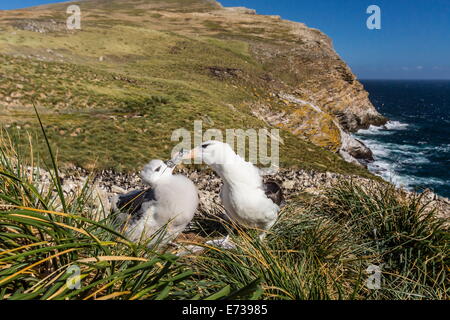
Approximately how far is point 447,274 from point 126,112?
18.5 m

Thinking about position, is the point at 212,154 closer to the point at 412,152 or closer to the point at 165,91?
the point at 165,91

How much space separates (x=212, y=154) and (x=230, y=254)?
Answer: 1.08 meters

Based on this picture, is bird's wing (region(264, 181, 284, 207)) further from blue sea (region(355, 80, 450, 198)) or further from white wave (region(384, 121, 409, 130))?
white wave (region(384, 121, 409, 130))

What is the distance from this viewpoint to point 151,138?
50.6ft

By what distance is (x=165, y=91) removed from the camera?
26.4 m

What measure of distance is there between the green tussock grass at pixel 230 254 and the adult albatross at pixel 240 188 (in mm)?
238

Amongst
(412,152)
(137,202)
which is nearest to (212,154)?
(137,202)

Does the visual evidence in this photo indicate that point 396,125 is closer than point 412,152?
No

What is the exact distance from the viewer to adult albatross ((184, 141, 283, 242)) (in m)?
3.30

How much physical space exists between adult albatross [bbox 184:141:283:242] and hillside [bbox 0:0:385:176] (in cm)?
122

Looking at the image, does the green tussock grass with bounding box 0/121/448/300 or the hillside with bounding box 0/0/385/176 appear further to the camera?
the hillside with bounding box 0/0/385/176

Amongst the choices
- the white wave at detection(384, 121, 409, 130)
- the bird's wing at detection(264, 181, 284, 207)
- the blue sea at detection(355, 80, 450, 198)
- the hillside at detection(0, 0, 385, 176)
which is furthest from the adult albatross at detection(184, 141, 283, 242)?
the white wave at detection(384, 121, 409, 130)

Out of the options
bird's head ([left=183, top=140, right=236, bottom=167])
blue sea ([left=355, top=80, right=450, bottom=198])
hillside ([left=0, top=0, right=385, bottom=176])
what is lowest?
blue sea ([left=355, top=80, right=450, bottom=198])

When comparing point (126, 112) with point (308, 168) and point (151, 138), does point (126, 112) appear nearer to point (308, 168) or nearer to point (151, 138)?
point (151, 138)
